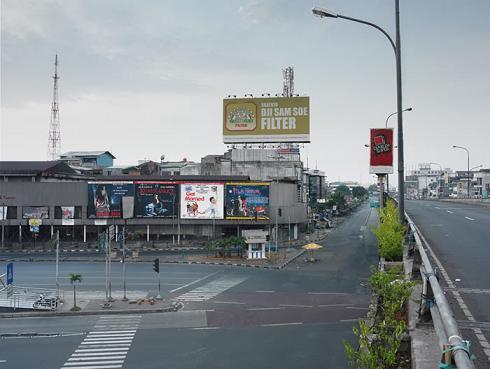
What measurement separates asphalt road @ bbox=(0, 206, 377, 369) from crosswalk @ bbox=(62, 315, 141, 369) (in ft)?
0.17

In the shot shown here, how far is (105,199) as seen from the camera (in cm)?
7412

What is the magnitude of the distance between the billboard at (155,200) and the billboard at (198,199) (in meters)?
1.45

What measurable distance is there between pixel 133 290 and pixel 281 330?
19022mm

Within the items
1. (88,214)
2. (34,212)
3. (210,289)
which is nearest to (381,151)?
(210,289)

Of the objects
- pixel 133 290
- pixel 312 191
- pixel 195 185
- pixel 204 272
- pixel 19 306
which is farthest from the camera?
pixel 312 191

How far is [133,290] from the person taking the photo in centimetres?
4197

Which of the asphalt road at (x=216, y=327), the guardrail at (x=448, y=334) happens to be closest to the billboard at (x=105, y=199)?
the asphalt road at (x=216, y=327)

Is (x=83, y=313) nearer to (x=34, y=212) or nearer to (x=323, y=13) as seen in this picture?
(x=323, y=13)

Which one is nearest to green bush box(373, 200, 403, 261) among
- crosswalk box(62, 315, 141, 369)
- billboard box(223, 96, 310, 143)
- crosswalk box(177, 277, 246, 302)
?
crosswalk box(62, 315, 141, 369)

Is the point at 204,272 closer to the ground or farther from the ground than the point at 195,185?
closer to the ground

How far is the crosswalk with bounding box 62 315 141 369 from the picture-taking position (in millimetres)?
22695

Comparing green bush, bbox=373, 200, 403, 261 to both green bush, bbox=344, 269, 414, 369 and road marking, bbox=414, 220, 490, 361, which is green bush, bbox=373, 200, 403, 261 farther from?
green bush, bbox=344, 269, 414, 369

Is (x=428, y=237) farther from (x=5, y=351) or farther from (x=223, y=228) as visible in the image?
(x=223, y=228)

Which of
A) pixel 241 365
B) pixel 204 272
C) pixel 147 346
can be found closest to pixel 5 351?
pixel 147 346
